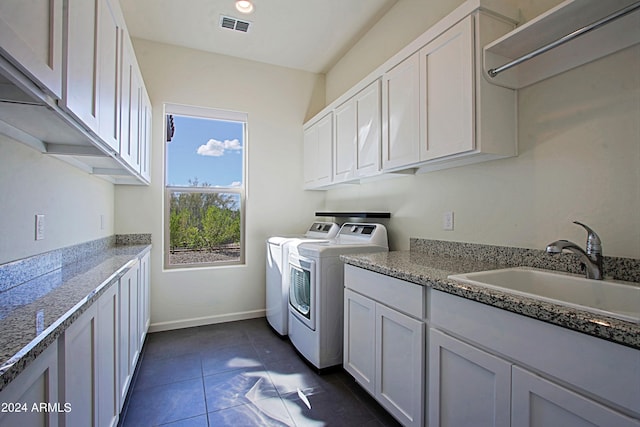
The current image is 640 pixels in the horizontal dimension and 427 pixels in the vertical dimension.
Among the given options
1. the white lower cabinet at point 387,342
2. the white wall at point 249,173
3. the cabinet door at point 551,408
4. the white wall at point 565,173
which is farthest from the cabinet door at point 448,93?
the white wall at point 249,173

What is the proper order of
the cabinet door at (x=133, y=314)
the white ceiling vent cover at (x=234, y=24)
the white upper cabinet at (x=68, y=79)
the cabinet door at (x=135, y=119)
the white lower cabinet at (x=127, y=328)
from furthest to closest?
the white ceiling vent cover at (x=234, y=24), the cabinet door at (x=135, y=119), the cabinet door at (x=133, y=314), the white lower cabinet at (x=127, y=328), the white upper cabinet at (x=68, y=79)

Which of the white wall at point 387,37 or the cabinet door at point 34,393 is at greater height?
the white wall at point 387,37

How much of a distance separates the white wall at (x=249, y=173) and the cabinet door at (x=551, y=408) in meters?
2.98

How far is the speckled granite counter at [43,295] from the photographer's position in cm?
71

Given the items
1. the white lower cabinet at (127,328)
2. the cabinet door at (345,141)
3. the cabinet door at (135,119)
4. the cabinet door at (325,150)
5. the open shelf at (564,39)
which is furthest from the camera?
the cabinet door at (325,150)

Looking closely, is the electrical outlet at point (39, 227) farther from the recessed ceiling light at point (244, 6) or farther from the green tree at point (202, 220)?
the recessed ceiling light at point (244, 6)

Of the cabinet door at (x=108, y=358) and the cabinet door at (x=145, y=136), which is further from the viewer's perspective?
the cabinet door at (x=145, y=136)

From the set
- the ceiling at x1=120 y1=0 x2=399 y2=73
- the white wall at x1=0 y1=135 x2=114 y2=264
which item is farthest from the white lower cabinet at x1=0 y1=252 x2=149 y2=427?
the ceiling at x1=120 y1=0 x2=399 y2=73

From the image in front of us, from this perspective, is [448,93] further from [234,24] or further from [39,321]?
[234,24]

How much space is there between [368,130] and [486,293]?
1699mm

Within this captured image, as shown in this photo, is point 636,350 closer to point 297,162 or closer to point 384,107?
point 384,107

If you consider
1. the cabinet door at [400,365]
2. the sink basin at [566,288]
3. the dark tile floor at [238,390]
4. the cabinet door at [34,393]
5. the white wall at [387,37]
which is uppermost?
the white wall at [387,37]

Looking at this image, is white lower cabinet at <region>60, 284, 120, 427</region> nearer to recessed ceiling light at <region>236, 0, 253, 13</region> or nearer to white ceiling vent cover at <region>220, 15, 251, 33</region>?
recessed ceiling light at <region>236, 0, 253, 13</region>

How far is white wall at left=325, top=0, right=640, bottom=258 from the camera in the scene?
1.29 m
